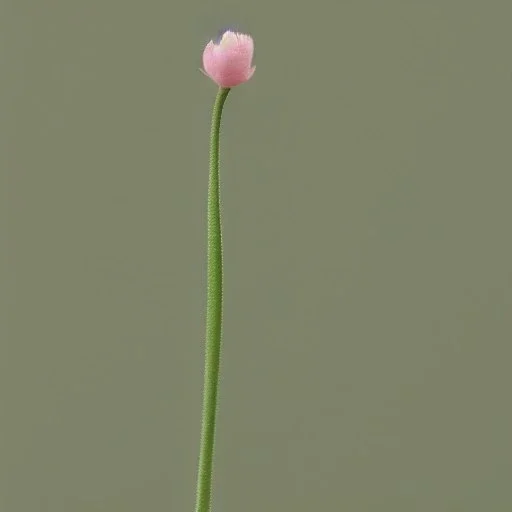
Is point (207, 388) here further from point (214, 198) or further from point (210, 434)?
point (214, 198)

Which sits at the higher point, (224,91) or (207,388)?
(224,91)

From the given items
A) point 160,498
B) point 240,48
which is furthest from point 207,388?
point 160,498

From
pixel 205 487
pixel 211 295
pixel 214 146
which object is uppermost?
pixel 214 146

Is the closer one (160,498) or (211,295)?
(211,295)

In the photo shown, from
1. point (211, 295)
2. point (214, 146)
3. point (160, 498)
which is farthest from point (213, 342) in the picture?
point (160, 498)

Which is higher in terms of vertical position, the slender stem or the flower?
the flower

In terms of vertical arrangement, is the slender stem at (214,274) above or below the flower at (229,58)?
below

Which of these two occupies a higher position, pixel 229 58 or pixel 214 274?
pixel 229 58
